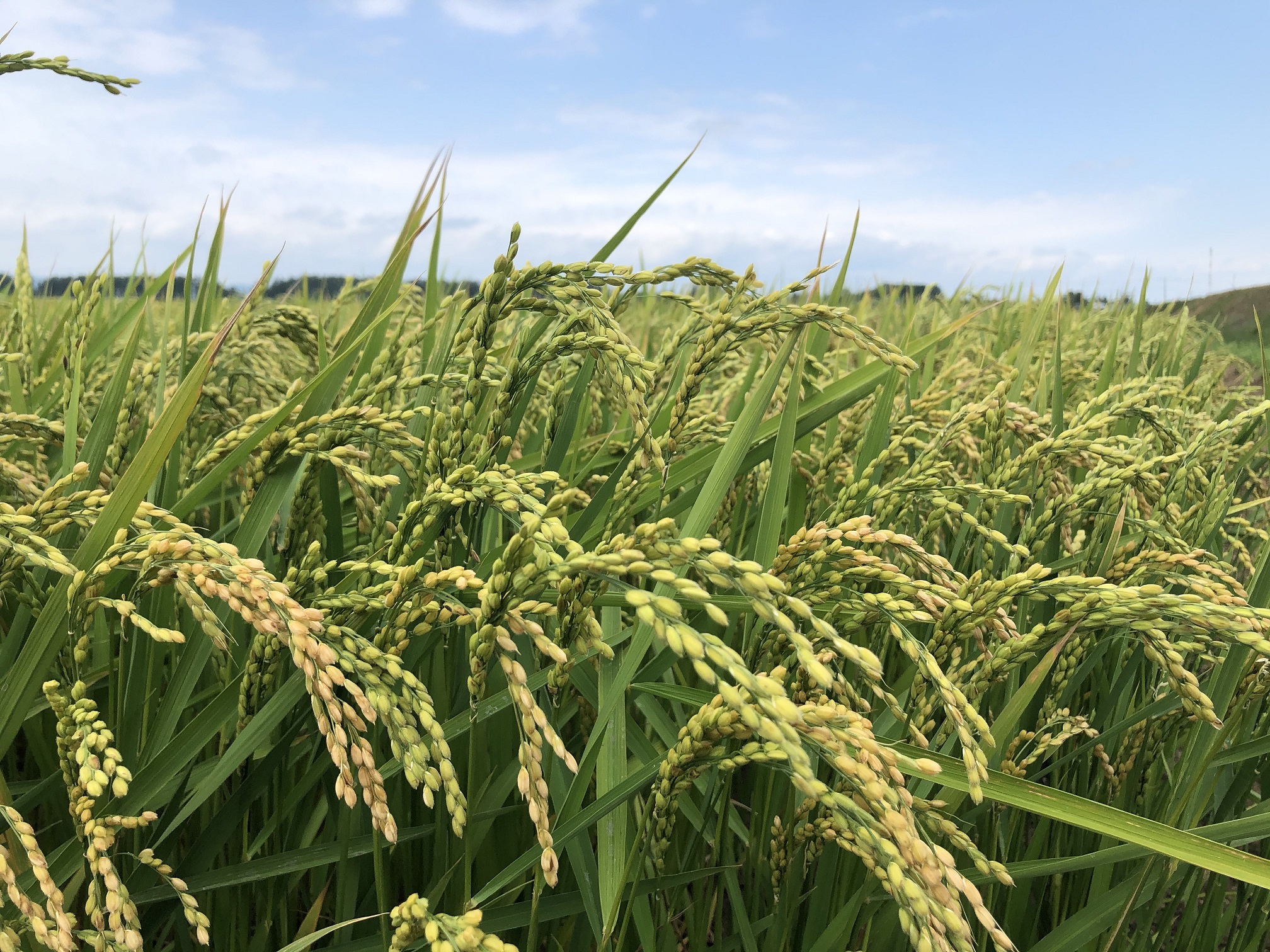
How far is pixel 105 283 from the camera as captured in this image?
2.67 meters

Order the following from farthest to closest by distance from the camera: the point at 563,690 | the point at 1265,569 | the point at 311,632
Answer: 1. the point at 1265,569
2. the point at 563,690
3. the point at 311,632

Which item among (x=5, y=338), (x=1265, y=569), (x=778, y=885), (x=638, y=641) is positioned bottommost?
(x=778, y=885)

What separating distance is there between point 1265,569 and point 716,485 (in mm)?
949

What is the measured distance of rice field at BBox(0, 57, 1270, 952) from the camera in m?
0.87

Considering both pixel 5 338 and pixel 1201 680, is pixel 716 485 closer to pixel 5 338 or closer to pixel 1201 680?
pixel 1201 680

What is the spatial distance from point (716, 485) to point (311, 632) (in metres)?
0.62

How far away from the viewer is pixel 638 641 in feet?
3.68

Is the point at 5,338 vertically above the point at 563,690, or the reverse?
the point at 5,338

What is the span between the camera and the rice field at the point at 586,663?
87cm

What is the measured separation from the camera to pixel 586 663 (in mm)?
1490

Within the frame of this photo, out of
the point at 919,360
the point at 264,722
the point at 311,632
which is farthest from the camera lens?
the point at 919,360

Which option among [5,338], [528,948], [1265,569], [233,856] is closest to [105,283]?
[5,338]

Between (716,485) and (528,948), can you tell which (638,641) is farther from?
(528,948)

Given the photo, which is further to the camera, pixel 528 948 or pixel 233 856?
pixel 233 856
